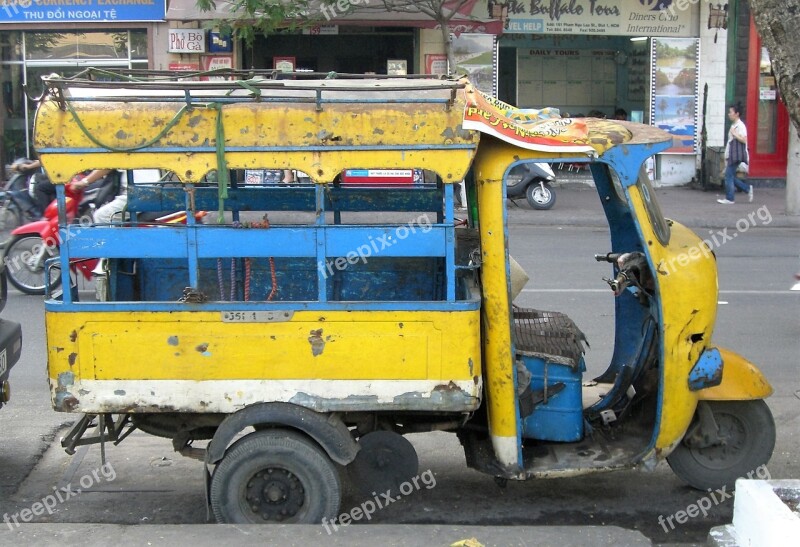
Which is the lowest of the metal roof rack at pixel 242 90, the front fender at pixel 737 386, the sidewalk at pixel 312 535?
the sidewalk at pixel 312 535

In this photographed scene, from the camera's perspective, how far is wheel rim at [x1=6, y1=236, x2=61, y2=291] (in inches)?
406

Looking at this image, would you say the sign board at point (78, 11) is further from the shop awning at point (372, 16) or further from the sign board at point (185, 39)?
the shop awning at point (372, 16)

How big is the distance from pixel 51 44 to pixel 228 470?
54.2 ft

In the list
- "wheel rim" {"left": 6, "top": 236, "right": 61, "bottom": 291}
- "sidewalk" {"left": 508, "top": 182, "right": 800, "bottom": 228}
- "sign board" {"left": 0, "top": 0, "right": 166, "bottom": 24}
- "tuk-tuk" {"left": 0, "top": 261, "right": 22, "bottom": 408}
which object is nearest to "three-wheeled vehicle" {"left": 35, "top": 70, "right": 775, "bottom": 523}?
"tuk-tuk" {"left": 0, "top": 261, "right": 22, "bottom": 408}

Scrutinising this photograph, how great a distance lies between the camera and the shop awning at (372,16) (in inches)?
677

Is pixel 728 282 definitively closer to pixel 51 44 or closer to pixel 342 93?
pixel 342 93

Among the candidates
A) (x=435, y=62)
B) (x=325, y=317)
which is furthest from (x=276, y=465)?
(x=435, y=62)

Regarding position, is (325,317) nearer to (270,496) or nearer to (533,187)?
(270,496)

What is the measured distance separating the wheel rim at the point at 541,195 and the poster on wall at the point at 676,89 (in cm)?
A: 420

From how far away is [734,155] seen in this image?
17.8 metres

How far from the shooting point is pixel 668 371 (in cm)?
461

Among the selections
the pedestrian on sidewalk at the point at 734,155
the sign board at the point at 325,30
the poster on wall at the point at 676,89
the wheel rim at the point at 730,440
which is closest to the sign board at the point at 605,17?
the poster on wall at the point at 676,89

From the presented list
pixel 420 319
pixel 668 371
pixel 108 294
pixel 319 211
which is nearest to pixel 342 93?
pixel 319 211

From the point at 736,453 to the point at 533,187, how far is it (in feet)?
40.9
